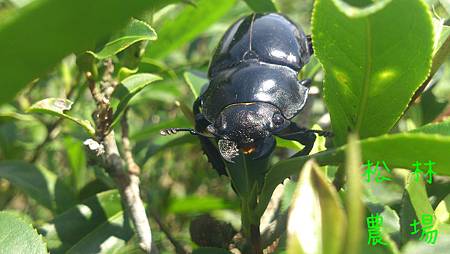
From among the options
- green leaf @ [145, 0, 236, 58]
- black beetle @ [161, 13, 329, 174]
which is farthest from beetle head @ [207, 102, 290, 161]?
green leaf @ [145, 0, 236, 58]

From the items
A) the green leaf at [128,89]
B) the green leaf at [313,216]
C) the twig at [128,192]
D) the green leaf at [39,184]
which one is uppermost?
the green leaf at [313,216]

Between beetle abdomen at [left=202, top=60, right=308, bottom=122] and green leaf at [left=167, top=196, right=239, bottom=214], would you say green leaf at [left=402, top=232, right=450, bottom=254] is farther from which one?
green leaf at [left=167, top=196, right=239, bottom=214]

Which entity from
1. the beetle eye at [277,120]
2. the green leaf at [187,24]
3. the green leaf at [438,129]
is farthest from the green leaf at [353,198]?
the green leaf at [187,24]

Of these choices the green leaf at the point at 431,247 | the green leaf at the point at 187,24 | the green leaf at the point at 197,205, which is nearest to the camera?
the green leaf at the point at 431,247

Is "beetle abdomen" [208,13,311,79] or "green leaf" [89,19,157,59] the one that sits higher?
"beetle abdomen" [208,13,311,79]

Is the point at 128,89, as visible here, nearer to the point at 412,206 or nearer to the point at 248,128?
the point at 248,128

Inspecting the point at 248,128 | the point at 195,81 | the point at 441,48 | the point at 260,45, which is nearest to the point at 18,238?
the point at 248,128

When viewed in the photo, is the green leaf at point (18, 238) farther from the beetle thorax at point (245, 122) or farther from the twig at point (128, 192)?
the beetle thorax at point (245, 122)
